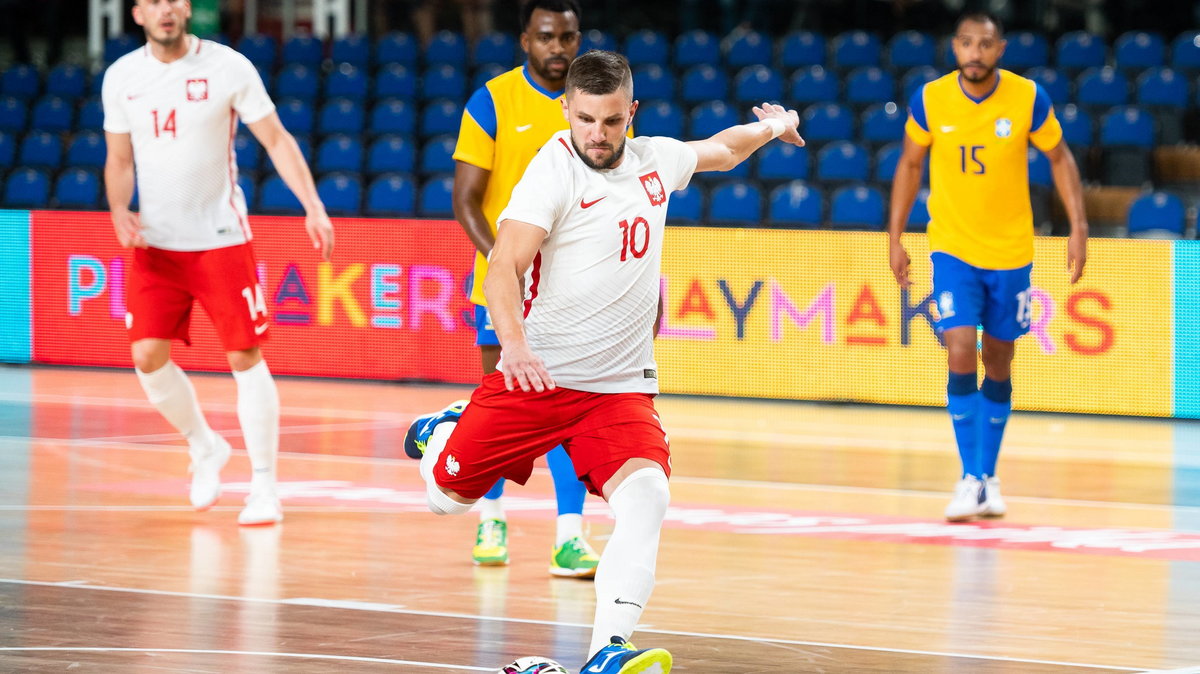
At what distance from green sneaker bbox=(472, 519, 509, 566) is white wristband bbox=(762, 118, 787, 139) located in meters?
1.93

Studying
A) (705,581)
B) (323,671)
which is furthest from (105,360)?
(323,671)

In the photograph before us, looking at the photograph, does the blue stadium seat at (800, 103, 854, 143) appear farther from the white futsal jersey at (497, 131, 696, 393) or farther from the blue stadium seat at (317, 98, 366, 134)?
the white futsal jersey at (497, 131, 696, 393)

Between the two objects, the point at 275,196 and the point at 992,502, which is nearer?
the point at 992,502

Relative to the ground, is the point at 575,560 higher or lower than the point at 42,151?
lower

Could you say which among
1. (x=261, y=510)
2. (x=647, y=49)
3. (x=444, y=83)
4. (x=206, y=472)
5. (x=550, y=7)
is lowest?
(x=261, y=510)

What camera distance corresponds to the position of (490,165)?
20.7 feet

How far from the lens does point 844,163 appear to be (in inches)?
563

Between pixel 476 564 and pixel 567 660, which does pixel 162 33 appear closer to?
pixel 476 564

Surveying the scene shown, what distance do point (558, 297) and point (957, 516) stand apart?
11.7ft

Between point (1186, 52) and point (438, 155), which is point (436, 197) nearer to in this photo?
point (438, 155)

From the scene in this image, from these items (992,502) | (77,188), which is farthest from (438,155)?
(992,502)

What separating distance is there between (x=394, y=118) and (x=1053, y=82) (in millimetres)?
5883

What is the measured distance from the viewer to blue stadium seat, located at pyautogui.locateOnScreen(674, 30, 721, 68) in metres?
16.9

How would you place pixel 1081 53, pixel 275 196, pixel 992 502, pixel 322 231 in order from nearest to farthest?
pixel 322 231, pixel 992 502, pixel 275 196, pixel 1081 53
